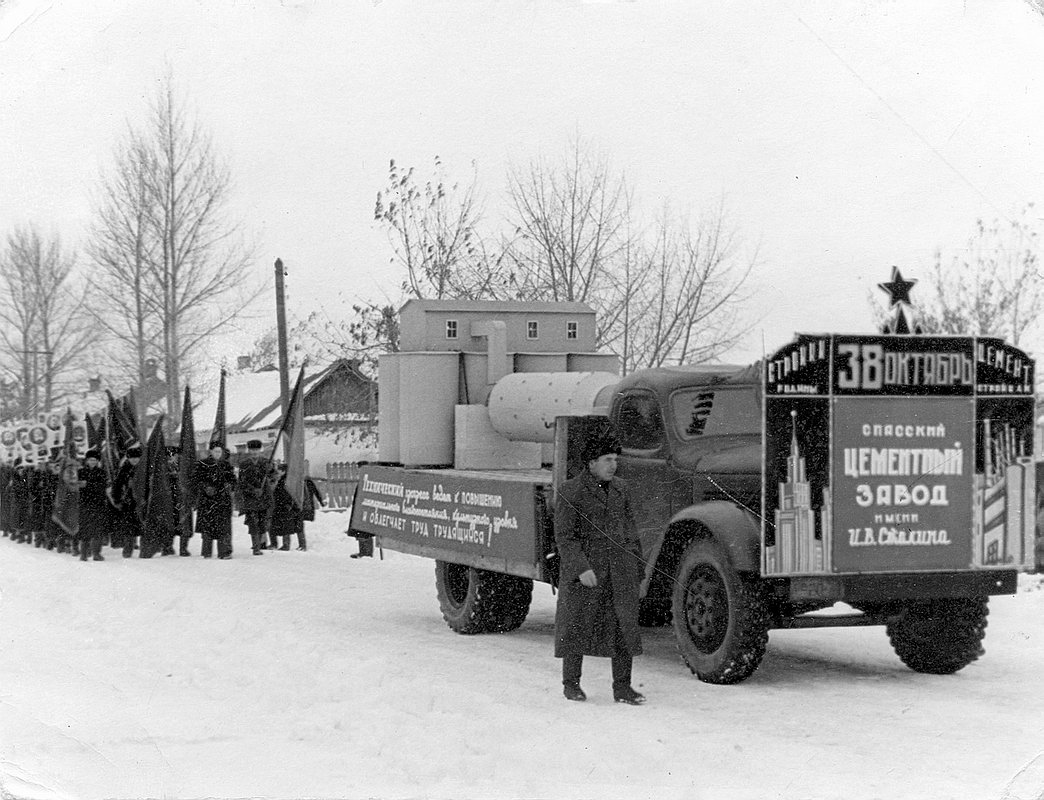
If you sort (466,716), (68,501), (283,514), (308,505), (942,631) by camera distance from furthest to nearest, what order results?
(308,505) → (283,514) → (68,501) → (942,631) → (466,716)

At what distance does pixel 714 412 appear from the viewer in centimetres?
1058

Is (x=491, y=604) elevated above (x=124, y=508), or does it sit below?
below

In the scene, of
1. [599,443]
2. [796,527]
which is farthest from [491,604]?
[796,527]

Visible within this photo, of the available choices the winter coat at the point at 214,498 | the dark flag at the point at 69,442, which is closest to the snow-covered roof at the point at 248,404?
the dark flag at the point at 69,442

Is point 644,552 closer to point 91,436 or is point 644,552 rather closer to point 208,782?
point 208,782

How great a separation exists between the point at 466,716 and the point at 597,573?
131 cm

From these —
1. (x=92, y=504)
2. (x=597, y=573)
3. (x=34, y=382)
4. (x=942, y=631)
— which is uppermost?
(x=34, y=382)

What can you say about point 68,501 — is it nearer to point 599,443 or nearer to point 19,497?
point 19,497

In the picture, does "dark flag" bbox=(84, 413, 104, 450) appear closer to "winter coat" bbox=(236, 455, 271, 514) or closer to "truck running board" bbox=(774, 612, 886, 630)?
"winter coat" bbox=(236, 455, 271, 514)

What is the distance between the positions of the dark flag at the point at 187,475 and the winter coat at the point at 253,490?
2.43 feet

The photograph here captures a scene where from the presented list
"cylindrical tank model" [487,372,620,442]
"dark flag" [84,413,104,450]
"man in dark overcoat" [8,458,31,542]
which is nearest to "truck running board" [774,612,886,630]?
"cylindrical tank model" [487,372,620,442]

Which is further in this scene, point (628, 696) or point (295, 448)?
point (295, 448)

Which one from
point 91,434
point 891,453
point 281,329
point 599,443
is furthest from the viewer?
point 281,329

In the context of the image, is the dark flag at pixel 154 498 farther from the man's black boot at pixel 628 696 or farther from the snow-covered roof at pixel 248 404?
the snow-covered roof at pixel 248 404
